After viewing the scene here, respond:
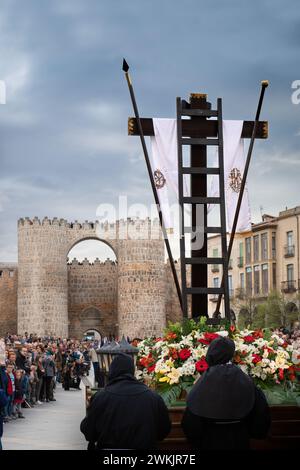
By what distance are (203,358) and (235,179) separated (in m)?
2.74

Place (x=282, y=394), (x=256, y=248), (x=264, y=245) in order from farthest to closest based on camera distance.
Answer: (x=256, y=248) → (x=264, y=245) → (x=282, y=394)

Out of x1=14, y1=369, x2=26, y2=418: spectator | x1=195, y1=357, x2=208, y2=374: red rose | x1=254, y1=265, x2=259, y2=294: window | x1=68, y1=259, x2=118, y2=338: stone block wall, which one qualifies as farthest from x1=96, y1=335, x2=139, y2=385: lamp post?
x1=68, y1=259, x2=118, y2=338: stone block wall

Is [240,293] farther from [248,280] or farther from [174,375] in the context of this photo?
[174,375]

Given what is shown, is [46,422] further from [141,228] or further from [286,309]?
[141,228]

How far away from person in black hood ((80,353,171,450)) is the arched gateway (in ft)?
172

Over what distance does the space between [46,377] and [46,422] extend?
5.65 metres

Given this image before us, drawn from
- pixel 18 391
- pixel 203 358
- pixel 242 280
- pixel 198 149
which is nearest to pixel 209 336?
pixel 203 358

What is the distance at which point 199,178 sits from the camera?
9.97 meters

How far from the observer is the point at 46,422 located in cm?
1680

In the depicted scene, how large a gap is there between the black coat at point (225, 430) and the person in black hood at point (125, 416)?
7.3 inches

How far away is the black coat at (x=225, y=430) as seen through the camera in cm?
565

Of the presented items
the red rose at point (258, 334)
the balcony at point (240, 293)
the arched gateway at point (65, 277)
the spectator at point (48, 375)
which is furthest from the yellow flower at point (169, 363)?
the balcony at point (240, 293)

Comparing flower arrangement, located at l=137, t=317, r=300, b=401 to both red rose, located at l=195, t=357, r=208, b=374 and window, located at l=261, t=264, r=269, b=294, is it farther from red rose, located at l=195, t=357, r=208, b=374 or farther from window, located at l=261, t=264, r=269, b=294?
window, located at l=261, t=264, r=269, b=294
